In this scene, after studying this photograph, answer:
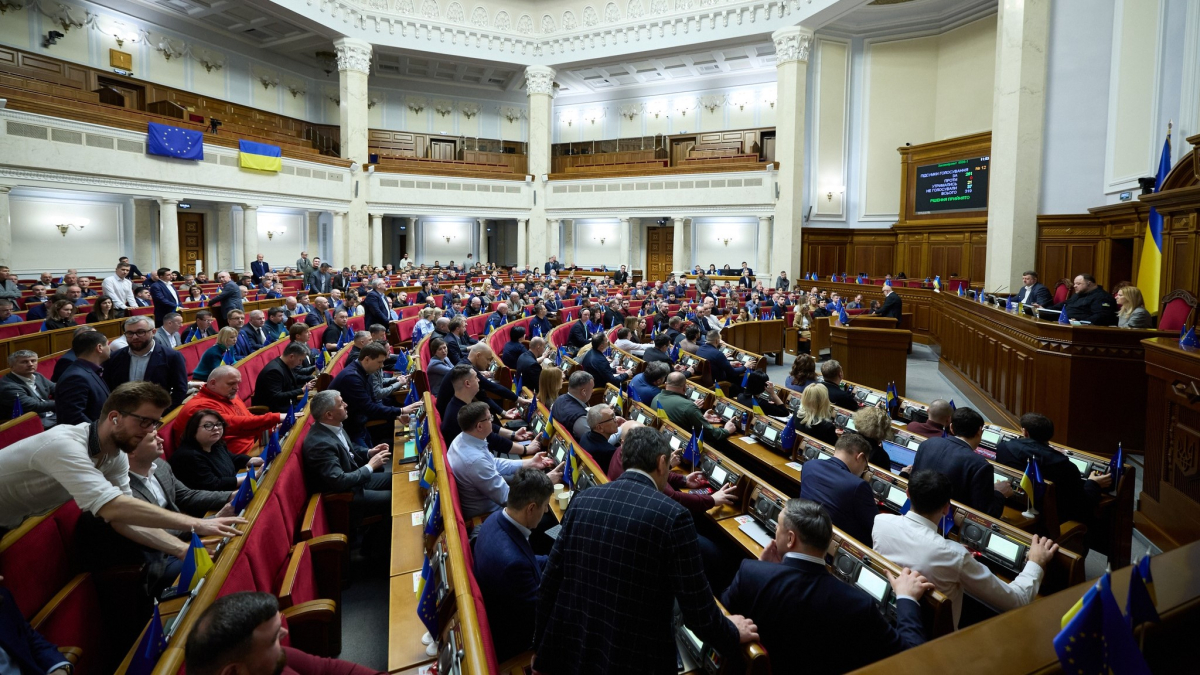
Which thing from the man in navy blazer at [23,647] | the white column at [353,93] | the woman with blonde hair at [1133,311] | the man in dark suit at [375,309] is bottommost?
the man in navy blazer at [23,647]

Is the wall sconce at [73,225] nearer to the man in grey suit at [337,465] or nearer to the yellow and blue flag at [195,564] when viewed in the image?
the man in grey suit at [337,465]

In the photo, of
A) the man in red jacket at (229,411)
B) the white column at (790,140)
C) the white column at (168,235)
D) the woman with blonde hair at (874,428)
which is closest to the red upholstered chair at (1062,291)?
the woman with blonde hair at (874,428)

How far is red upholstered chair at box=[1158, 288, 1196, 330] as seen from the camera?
5.61 m

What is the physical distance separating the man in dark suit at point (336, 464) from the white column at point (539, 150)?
19658 mm

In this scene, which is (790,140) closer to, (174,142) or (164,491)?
(174,142)

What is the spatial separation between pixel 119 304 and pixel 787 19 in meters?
18.7

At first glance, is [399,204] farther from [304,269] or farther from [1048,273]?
[1048,273]

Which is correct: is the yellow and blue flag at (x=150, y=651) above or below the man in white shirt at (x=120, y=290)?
below

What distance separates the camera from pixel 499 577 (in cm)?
241

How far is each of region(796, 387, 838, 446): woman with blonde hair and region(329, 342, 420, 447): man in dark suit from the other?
10.6 ft

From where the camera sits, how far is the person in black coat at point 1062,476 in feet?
12.1

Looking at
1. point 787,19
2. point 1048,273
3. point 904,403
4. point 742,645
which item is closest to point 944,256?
point 1048,273

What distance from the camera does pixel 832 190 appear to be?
20.3 m

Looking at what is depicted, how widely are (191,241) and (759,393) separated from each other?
61.0ft
